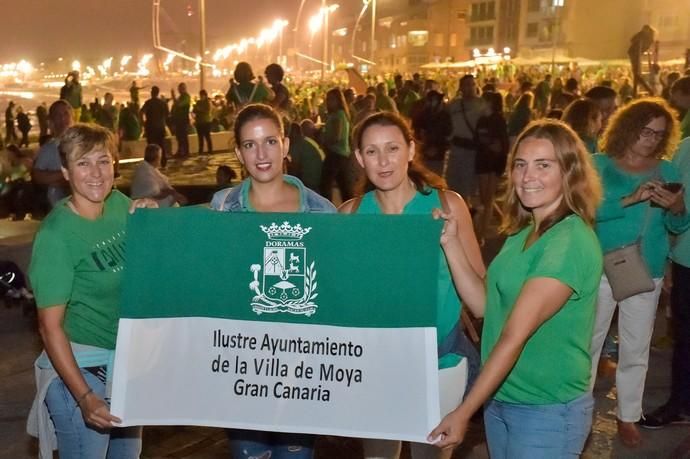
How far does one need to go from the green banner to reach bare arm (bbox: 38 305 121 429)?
239mm

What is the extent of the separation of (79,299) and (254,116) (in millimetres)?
1089

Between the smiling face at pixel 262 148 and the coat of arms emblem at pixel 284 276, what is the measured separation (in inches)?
21.7

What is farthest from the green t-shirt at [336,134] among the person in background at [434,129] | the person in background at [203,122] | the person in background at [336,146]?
the person in background at [203,122]

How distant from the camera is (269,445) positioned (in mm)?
3729

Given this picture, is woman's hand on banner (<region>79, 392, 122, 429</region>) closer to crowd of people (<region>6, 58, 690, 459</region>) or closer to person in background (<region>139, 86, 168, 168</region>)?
crowd of people (<region>6, 58, 690, 459</region>)

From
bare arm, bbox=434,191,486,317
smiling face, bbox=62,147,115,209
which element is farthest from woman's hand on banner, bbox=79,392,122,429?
bare arm, bbox=434,191,486,317

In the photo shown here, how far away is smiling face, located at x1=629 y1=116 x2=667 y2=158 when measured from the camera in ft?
14.9

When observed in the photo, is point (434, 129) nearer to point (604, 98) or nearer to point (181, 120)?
point (604, 98)

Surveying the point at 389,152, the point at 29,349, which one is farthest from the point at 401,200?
the point at 29,349

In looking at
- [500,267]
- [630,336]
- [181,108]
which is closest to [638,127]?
[630,336]

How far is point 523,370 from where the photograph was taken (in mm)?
2852

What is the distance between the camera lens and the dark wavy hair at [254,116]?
11.8 feet

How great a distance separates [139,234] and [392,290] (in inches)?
39.7

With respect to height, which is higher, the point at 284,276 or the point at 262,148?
the point at 262,148
